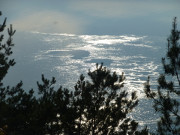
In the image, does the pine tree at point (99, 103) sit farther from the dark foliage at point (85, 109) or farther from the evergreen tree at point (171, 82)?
the evergreen tree at point (171, 82)

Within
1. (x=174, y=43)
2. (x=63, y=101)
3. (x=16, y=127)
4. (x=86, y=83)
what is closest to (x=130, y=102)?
(x=86, y=83)

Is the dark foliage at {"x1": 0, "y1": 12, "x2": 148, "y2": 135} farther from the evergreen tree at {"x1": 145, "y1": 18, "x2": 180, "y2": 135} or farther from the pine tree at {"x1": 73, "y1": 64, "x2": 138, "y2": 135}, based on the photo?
the evergreen tree at {"x1": 145, "y1": 18, "x2": 180, "y2": 135}

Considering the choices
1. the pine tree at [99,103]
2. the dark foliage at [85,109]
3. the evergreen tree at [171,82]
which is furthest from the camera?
the pine tree at [99,103]

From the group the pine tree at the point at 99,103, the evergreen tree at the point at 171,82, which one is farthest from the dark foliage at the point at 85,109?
the evergreen tree at the point at 171,82

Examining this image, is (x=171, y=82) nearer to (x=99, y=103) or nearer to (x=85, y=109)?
(x=99, y=103)

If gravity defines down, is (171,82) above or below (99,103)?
above

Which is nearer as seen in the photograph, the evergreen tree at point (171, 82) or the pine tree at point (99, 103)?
the evergreen tree at point (171, 82)

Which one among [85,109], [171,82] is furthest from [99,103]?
[171,82]

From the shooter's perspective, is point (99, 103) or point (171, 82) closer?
point (171, 82)

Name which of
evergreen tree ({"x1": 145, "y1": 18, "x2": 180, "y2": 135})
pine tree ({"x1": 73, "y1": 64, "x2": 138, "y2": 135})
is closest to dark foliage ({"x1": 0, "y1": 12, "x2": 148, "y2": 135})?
pine tree ({"x1": 73, "y1": 64, "x2": 138, "y2": 135})

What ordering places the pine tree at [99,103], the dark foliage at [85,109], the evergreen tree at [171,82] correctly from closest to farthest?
the evergreen tree at [171,82], the dark foliage at [85,109], the pine tree at [99,103]

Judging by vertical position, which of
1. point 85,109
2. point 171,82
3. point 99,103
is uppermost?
point 171,82
